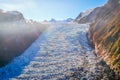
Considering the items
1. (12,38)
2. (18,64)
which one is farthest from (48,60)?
(12,38)

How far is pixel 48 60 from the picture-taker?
49.9m

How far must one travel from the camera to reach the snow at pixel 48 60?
137ft

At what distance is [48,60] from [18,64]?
19.7 ft

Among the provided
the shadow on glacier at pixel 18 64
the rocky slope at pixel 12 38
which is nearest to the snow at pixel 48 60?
the shadow on glacier at pixel 18 64

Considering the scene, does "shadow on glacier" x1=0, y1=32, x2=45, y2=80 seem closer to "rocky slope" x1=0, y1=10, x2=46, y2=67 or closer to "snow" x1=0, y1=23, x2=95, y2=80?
"snow" x1=0, y1=23, x2=95, y2=80

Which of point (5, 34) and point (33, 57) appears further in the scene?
point (5, 34)

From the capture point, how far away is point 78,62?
4738 centimetres

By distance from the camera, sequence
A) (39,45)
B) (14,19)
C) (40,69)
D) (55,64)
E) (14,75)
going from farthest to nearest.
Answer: (14,19)
(39,45)
(55,64)
(40,69)
(14,75)

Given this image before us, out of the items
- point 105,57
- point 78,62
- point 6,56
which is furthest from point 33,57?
point 105,57

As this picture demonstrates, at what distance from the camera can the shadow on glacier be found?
4194cm

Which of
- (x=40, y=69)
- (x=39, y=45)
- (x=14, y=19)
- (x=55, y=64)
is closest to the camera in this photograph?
(x=40, y=69)

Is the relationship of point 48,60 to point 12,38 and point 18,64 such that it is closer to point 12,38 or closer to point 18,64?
point 18,64

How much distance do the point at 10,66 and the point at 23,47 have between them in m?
14.3

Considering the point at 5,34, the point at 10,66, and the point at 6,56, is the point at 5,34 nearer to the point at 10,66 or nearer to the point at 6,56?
the point at 6,56
